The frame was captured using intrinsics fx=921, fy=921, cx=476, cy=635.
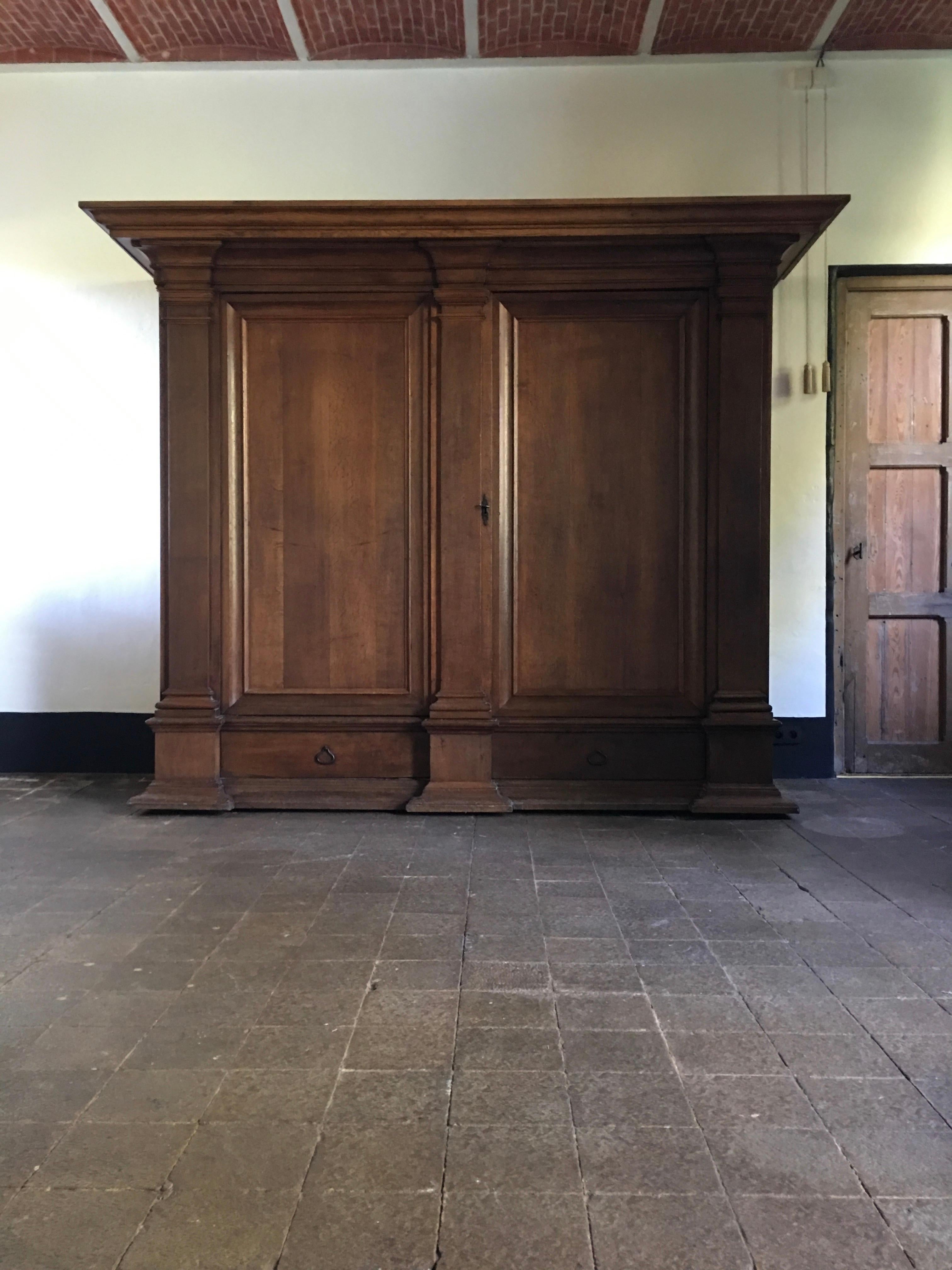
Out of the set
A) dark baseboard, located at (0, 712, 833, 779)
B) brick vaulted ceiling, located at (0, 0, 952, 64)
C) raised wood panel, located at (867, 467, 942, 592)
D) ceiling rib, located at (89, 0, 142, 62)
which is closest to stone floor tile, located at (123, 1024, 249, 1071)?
dark baseboard, located at (0, 712, 833, 779)

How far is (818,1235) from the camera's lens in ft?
4.52

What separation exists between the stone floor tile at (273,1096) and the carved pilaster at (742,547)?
8.67 ft

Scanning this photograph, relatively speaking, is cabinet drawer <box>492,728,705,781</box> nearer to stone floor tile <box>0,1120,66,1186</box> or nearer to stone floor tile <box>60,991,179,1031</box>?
stone floor tile <box>60,991,179,1031</box>

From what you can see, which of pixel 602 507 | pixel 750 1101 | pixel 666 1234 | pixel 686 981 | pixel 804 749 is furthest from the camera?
pixel 804 749

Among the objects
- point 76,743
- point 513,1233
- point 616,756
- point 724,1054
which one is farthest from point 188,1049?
point 76,743

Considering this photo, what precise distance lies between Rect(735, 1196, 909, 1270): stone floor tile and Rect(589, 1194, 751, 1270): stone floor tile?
0.07ft

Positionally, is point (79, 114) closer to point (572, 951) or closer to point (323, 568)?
point (323, 568)

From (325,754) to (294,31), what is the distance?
12.3 feet

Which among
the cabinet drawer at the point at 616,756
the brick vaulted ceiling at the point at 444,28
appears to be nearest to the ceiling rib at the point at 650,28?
the brick vaulted ceiling at the point at 444,28

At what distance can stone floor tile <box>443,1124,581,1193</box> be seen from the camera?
1.49 metres

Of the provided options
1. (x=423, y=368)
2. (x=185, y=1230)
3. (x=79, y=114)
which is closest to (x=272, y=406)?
(x=423, y=368)

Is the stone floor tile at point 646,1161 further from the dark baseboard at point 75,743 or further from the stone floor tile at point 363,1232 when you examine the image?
the dark baseboard at point 75,743

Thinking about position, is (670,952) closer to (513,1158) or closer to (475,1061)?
(475,1061)

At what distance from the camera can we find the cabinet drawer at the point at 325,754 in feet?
13.8
